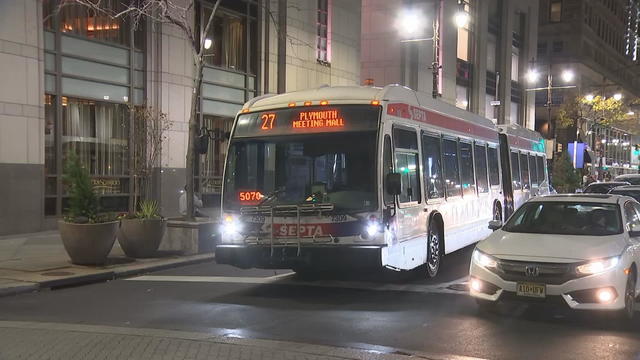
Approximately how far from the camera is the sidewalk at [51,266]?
10305mm

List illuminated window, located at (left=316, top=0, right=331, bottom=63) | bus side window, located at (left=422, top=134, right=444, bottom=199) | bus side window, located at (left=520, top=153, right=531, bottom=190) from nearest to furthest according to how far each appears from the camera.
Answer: bus side window, located at (left=422, top=134, right=444, bottom=199), bus side window, located at (left=520, top=153, right=531, bottom=190), illuminated window, located at (left=316, top=0, right=331, bottom=63)

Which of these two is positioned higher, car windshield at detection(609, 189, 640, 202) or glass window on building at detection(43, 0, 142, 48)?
glass window on building at detection(43, 0, 142, 48)

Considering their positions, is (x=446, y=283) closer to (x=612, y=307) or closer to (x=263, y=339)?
(x=612, y=307)

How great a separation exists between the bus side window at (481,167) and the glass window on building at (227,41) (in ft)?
39.2

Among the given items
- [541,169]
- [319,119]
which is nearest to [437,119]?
[319,119]

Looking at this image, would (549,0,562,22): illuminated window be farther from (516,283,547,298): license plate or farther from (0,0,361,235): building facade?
(516,283,547,298): license plate

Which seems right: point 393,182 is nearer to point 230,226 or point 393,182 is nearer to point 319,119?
point 319,119

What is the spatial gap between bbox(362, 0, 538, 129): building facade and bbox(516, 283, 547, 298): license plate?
53.0 feet

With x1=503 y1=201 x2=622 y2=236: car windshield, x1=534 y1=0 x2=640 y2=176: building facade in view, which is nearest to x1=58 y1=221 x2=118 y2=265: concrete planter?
x1=503 y1=201 x2=622 y2=236: car windshield

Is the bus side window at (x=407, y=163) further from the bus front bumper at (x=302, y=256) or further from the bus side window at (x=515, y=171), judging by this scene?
the bus side window at (x=515, y=171)

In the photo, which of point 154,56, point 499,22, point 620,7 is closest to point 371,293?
point 154,56

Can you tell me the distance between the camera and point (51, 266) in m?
11.8

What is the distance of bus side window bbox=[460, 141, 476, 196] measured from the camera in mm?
12586

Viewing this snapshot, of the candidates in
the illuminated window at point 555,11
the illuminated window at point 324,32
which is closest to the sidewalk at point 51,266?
the illuminated window at point 324,32
